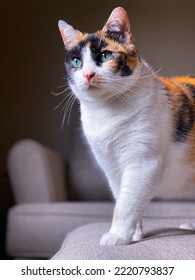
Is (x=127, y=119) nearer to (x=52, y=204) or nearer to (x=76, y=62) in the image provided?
(x=76, y=62)

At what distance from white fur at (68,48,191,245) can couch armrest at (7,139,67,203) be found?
25.9 inches

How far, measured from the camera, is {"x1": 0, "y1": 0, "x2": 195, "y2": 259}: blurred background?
760 millimetres

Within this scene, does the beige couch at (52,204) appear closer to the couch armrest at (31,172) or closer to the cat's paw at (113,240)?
the couch armrest at (31,172)

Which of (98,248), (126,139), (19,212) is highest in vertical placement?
(126,139)

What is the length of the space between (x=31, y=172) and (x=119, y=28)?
81 centimetres

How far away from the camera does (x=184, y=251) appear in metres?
0.56


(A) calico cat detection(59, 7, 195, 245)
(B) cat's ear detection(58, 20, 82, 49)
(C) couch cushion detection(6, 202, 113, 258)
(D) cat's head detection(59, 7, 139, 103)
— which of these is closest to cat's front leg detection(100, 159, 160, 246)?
(A) calico cat detection(59, 7, 195, 245)

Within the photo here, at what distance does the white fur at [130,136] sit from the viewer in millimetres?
653

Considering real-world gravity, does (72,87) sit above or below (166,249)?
above

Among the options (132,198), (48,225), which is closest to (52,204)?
(48,225)

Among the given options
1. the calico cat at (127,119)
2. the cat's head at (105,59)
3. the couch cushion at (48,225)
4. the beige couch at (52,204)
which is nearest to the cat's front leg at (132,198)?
the calico cat at (127,119)

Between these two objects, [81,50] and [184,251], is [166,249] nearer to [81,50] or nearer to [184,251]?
[184,251]
